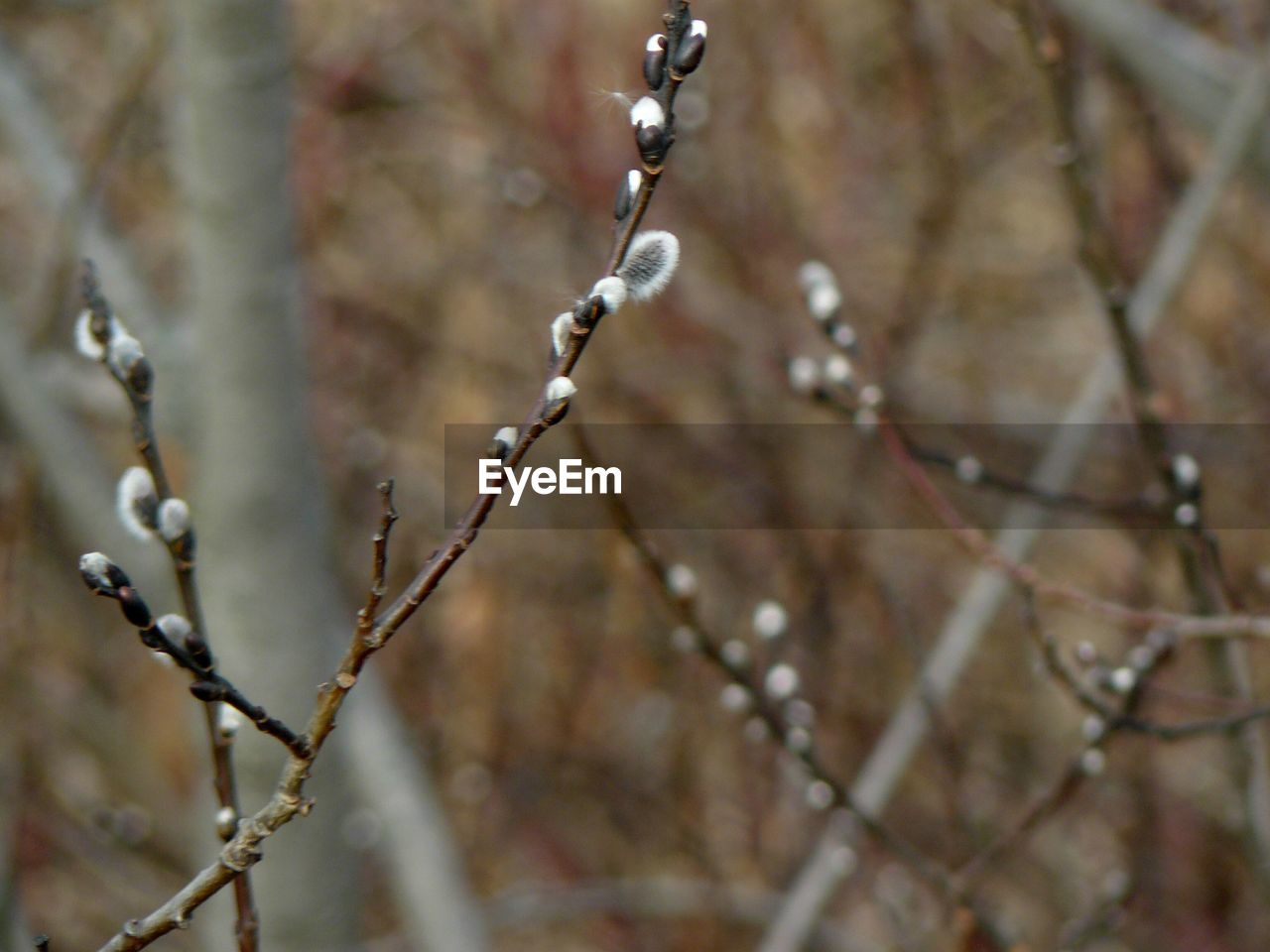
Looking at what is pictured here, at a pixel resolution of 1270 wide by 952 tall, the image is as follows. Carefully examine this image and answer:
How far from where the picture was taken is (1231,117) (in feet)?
5.53

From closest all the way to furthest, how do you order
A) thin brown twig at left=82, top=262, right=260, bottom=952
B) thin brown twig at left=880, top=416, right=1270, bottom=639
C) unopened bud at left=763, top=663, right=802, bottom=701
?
thin brown twig at left=82, top=262, right=260, bottom=952
thin brown twig at left=880, top=416, right=1270, bottom=639
unopened bud at left=763, top=663, right=802, bottom=701

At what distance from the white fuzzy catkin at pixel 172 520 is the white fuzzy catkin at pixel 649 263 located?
0.35 m

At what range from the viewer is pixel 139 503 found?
33.9 inches

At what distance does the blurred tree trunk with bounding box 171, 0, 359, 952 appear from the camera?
1.30m

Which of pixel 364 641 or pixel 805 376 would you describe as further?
pixel 805 376

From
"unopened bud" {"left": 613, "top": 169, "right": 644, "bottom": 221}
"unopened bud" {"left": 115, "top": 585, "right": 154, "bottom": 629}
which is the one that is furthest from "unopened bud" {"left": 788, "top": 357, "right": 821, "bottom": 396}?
"unopened bud" {"left": 115, "top": 585, "right": 154, "bottom": 629}

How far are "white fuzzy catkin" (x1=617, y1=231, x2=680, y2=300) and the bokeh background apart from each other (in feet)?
5.38

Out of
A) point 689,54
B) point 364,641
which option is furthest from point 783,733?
point 689,54

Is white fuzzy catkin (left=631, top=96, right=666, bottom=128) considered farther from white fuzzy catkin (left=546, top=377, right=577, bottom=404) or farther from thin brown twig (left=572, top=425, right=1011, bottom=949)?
thin brown twig (left=572, top=425, right=1011, bottom=949)

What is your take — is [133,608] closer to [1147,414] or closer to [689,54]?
[689,54]

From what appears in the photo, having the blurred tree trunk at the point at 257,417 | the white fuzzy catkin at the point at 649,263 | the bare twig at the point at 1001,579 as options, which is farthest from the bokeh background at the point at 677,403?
the white fuzzy catkin at the point at 649,263

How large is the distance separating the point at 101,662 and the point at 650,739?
1.72 meters

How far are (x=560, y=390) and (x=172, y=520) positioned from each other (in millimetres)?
335

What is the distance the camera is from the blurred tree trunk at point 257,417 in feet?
4.27
